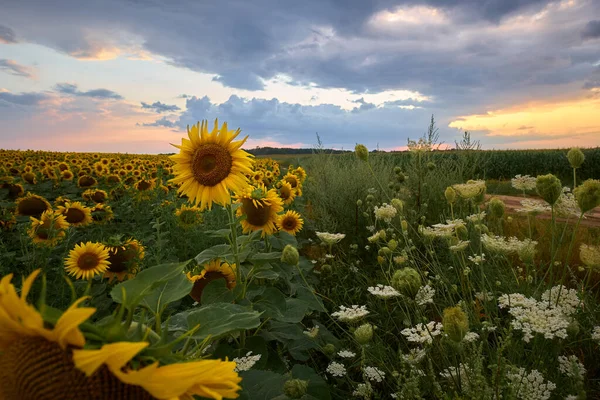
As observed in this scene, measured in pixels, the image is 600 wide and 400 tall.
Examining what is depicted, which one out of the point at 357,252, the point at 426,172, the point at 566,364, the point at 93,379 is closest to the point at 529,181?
the point at 566,364

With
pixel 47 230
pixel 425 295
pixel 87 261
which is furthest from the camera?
pixel 47 230

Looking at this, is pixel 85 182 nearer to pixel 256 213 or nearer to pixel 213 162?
pixel 256 213

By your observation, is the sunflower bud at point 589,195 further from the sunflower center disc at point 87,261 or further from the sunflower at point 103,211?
the sunflower at point 103,211

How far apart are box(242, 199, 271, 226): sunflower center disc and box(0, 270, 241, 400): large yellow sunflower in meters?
1.96

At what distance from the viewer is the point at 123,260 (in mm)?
2885

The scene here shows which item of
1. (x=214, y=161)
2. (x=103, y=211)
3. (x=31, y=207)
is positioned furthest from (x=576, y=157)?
(x=31, y=207)

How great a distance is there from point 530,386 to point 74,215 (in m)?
3.92

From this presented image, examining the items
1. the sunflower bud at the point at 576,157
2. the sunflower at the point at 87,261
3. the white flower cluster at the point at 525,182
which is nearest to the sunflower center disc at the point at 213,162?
the sunflower at the point at 87,261

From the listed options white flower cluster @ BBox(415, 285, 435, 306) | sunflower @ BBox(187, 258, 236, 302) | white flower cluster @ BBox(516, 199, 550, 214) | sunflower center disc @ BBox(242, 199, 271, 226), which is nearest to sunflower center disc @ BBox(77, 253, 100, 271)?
sunflower @ BBox(187, 258, 236, 302)

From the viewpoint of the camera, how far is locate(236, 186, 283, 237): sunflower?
8.18 feet

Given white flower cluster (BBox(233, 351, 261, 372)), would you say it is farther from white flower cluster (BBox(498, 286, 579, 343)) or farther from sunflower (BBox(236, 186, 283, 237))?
sunflower (BBox(236, 186, 283, 237))

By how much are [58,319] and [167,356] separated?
0.15 metres

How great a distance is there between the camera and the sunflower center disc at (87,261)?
2.71m

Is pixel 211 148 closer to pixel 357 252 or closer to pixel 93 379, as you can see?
pixel 93 379
